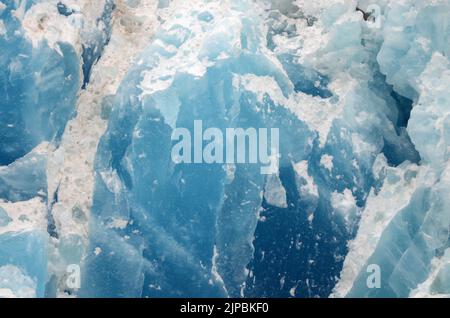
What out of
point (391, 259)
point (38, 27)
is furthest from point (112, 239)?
point (391, 259)

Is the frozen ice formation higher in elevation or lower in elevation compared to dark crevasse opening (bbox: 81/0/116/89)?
lower

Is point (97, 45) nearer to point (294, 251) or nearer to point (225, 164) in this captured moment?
point (225, 164)

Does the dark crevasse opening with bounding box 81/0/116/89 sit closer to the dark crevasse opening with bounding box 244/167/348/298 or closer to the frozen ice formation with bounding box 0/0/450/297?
the frozen ice formation with bounding box 0/0/450/297

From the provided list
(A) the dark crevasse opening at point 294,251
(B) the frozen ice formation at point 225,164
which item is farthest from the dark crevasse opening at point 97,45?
(A) the dark crevasse opening at point 294,251

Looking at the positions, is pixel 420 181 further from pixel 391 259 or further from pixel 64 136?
pixel 64 136

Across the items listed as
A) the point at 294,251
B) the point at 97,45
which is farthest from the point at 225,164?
the point at 97,45

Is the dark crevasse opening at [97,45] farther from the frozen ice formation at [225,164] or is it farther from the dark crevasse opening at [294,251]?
the dark crevasse opening at [294,251]

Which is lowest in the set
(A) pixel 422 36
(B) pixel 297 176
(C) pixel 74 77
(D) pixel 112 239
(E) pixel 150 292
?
(E) pixel 150 292

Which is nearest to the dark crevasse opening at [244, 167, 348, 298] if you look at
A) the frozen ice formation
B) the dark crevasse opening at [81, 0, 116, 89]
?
the frozen ice formation
